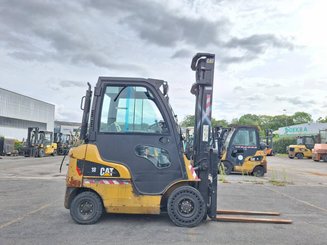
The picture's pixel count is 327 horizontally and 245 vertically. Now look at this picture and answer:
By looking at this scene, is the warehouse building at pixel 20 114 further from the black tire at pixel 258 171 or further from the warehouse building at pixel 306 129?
the warehouse building at pixel 306 129

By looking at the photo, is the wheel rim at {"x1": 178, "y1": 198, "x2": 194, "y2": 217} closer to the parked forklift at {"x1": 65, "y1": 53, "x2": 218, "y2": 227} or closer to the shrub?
the parked forklift at {"x1": 65, "y1": 53, "x2": 218, "y2": 227}

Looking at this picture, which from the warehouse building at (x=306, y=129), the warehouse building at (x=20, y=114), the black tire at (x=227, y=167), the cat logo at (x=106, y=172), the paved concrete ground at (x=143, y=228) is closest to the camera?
the paved concrete ground at (x=143, y=228)

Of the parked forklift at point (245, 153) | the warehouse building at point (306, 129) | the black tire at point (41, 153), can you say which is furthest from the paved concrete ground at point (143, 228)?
the warehouse building at point (306, 129)

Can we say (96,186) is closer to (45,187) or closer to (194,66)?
(194,66)

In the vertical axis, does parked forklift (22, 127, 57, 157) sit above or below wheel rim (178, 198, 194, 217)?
above

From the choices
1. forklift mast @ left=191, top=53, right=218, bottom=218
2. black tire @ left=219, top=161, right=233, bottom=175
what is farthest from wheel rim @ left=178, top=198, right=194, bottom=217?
black tire @ left=219, top=161, right=233, bottom=175

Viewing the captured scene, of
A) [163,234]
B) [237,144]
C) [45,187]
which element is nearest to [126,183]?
[163,234]

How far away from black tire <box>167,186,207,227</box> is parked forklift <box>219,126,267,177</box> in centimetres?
1137

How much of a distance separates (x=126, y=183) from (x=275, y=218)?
3.18 m

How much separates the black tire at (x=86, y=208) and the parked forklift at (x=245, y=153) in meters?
11.8

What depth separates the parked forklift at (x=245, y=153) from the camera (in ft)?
57.9

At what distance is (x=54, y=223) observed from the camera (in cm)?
652

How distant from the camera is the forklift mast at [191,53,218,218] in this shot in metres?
6.73

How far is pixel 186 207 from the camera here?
6.38 metres
